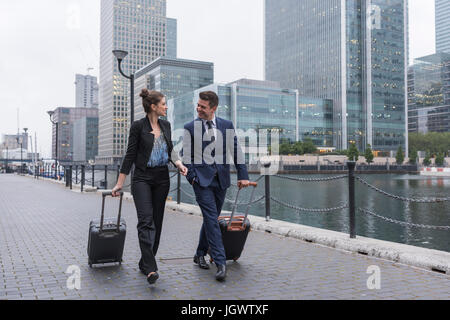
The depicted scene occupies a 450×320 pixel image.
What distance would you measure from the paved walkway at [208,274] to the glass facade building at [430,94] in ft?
544

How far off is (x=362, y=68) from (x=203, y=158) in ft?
417

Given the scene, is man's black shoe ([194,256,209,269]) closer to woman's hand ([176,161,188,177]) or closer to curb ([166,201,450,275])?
woman's hand ([176,161,188,177])

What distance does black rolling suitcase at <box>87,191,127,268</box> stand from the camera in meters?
4.91

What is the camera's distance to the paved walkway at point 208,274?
3973 mm

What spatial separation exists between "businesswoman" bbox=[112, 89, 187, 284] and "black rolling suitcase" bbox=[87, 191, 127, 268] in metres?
0.49

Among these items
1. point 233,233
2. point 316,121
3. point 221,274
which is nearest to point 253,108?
point 316,121

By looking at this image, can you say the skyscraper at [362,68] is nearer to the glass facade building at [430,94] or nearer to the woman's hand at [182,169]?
the glass facade building at [430,94]

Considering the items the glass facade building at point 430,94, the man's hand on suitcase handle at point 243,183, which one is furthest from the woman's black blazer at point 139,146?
the glass facade building at point 430,94

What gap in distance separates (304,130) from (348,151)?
1326 cm

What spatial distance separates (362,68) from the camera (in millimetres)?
121875

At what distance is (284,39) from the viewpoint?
15150 centimetres

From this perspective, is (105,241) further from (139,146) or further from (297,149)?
(297,149)
